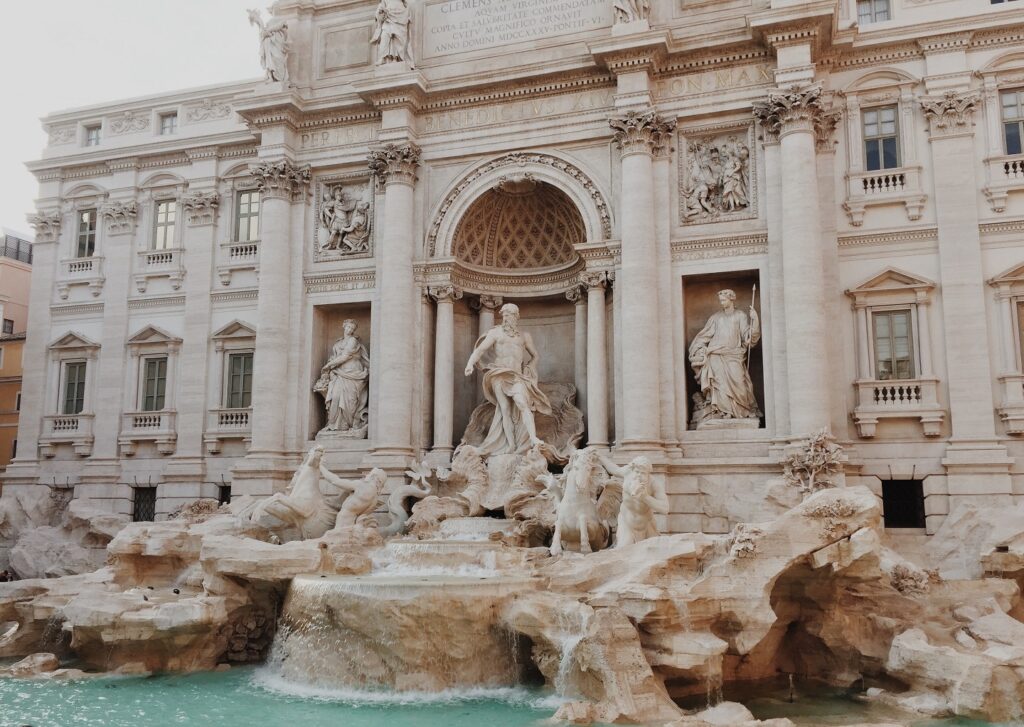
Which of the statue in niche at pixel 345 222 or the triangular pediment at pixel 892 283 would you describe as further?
the statue in niche at pixel 345 222

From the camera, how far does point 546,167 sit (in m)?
20.1

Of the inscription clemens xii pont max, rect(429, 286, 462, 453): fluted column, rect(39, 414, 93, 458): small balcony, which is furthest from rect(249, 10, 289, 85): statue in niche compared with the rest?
rect(39, 414, 93, 458): small balcony

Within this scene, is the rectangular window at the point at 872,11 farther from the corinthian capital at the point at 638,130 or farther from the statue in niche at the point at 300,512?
the statue in niche at the point at 300,512

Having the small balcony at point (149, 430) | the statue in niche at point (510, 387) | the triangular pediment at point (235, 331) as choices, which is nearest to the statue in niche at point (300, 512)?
the statue in niche at point (510, 387)

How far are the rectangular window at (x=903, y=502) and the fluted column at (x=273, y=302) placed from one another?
12849mm

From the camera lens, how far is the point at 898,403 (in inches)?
698

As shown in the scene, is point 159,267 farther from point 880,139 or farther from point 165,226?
point 880,139

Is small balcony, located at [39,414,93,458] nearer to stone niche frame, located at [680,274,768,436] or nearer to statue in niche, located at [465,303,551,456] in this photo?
statue in niche, located at [465,303,551,456]

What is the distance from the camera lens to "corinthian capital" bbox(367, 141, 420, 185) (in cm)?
2078

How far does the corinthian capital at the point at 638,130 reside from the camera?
18.9 metres

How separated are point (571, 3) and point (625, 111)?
11.2 ft

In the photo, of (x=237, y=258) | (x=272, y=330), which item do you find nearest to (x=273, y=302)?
(x=272, y=330)

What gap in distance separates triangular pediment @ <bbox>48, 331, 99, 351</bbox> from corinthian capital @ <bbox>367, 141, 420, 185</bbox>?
9542mm

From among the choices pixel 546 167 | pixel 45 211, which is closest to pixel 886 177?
pixel 546 167
